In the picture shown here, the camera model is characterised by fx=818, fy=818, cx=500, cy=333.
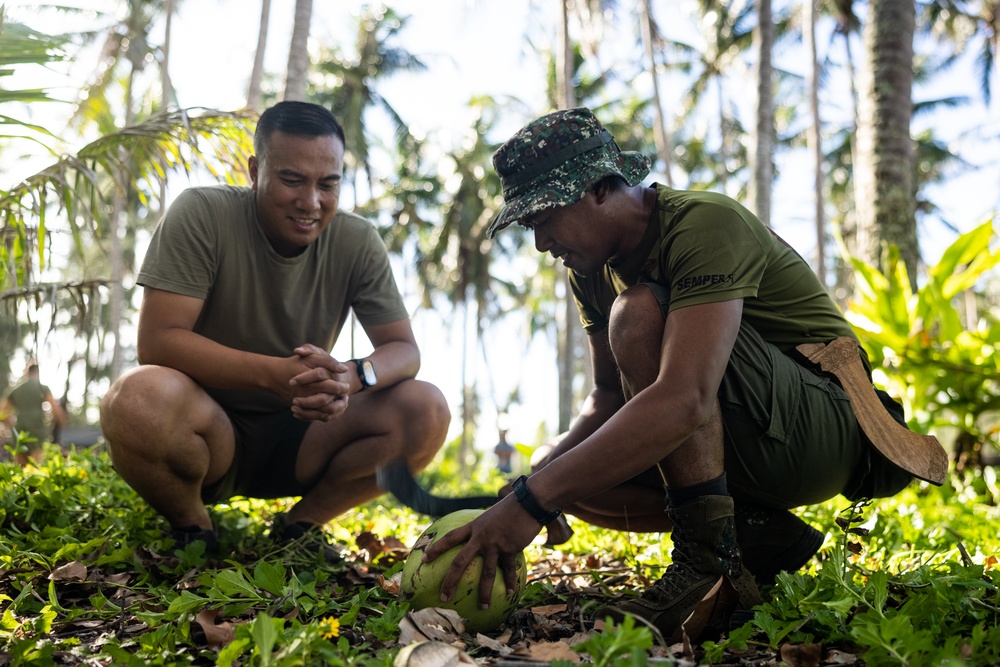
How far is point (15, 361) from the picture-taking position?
36.0 metres

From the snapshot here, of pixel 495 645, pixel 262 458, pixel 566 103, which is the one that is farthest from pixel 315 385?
pixel 566 103

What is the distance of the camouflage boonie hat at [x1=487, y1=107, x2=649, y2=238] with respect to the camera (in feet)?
8.84

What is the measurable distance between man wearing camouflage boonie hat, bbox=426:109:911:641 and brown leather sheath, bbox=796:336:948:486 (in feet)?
0.17

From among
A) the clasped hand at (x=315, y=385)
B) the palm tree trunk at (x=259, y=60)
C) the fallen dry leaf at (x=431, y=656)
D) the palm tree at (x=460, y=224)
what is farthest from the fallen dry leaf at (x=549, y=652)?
the palm tree at (x=460, y=224)

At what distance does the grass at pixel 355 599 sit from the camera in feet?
6.29

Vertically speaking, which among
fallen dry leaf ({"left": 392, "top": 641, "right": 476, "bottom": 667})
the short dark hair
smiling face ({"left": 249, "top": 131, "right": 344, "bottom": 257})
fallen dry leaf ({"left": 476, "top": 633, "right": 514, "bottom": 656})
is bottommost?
fallen dry leaf ({"left": 476, "top": 633, "right": 514, "bottom": 656})

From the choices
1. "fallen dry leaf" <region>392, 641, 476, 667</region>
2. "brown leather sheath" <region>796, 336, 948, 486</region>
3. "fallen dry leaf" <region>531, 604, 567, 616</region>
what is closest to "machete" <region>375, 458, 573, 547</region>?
"fallen dry leaf" <region>531, 604, 567, 616</region>

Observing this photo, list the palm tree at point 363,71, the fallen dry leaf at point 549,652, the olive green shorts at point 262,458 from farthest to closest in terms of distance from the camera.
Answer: the palm tree at point 363,71
the olive green shorts at point 262,458
the fallen dry leaf at point 549,652

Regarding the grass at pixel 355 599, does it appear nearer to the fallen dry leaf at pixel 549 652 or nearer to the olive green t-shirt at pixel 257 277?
the fallen dry leaf at pixel 549 652

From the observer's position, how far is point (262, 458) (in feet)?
12.4

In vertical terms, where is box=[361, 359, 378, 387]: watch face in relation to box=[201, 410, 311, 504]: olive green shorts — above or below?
above

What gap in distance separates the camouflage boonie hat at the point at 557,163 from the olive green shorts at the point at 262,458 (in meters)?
1.53

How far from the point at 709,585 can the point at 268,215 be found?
7.79 feet

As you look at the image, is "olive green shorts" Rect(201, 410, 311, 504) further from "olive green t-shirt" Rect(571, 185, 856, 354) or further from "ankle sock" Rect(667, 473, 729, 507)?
"ankle sock" Rect(667, 473, 729, 507)
